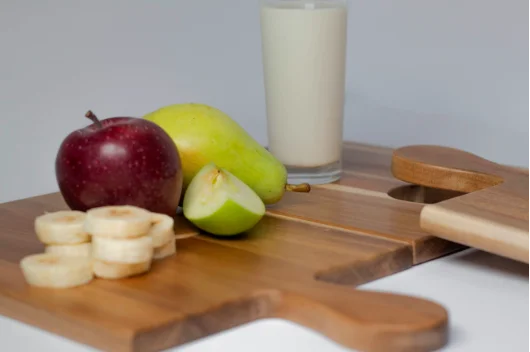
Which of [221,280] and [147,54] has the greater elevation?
[221,280]

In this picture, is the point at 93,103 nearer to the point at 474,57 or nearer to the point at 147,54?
the point at 147,54

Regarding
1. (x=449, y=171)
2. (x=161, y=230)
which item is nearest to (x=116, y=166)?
(x=161, y=230)

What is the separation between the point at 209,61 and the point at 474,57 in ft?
2.04

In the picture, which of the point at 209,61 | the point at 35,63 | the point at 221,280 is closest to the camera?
the point at 221,280

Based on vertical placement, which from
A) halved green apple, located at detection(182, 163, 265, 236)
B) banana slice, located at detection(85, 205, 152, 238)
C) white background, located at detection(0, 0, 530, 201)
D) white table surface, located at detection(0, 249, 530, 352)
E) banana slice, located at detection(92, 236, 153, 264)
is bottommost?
white background, located at detection(0, 0, 530, 201)

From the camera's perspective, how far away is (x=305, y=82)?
148 centimetres

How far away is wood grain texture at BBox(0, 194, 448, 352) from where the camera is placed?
929 millimetres

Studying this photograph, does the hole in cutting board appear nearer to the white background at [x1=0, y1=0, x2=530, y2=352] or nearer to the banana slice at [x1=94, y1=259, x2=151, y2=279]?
the white background at [x1=0, y1=0, x2=530, y2=352]

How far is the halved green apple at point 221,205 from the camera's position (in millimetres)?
1180

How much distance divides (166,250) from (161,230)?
4 centimetres

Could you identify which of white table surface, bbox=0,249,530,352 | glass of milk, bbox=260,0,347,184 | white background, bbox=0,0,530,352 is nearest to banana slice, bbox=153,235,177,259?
white table surface, bbox=0,249,530,352

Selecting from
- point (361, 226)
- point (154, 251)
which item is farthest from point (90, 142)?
point (361, 226)

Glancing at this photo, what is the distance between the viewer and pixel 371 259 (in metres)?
1.14

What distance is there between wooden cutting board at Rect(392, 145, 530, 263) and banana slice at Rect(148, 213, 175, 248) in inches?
11.2
